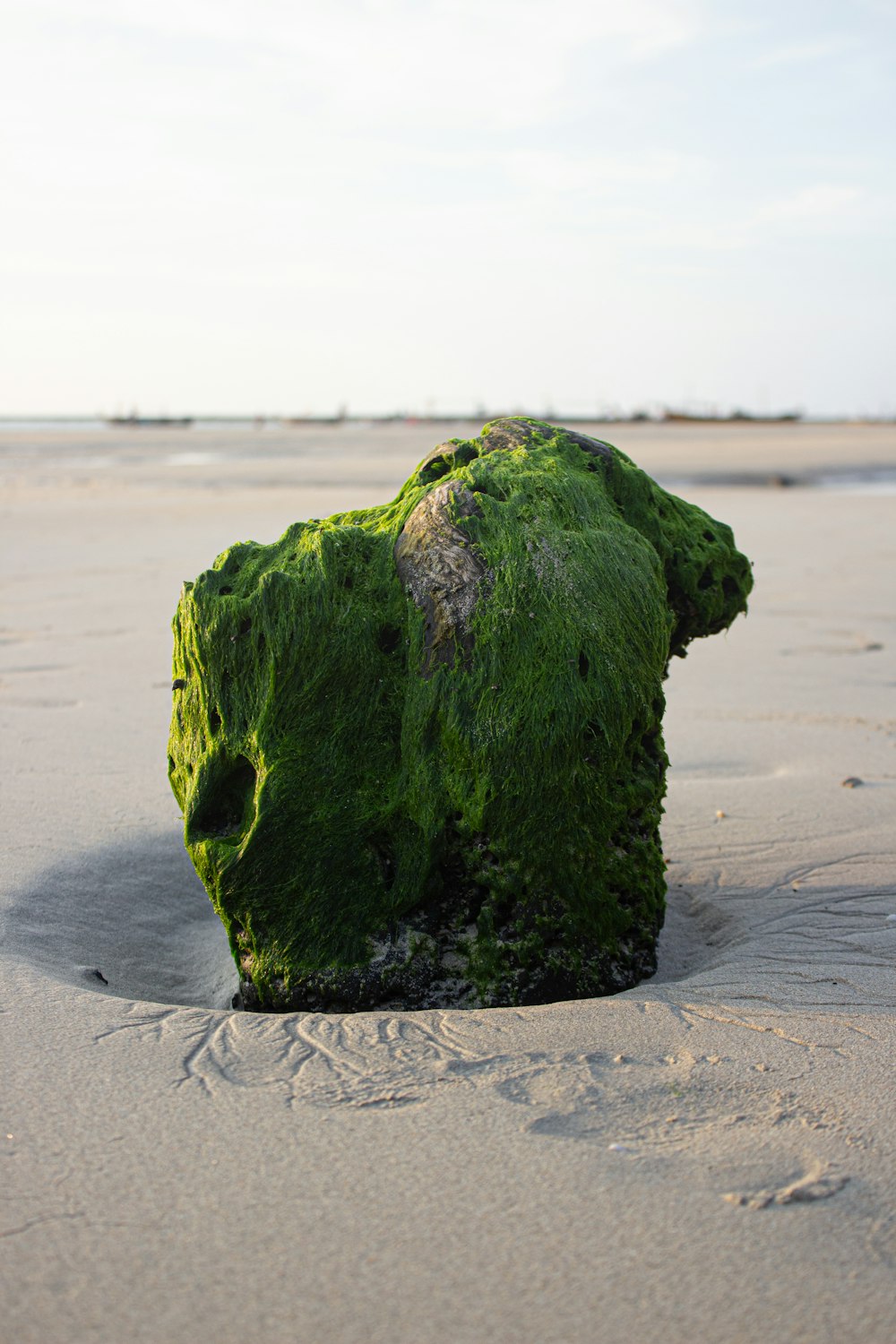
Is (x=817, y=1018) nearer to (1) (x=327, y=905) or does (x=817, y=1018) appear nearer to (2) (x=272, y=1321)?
(1) (x=327, y=905)

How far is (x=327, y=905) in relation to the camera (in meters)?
2.92

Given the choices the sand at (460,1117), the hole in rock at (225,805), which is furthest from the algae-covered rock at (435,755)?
the sand at (460,1117)

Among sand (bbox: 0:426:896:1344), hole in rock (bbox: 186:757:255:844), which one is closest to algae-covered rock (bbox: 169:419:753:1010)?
hole in rock (bbox: 186:757:255:844)

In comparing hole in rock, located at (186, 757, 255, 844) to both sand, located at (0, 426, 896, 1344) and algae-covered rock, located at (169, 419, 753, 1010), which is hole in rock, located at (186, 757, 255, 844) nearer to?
algae-covered rock, located at (169, 419, 753, 1010)

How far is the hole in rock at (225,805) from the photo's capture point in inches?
120

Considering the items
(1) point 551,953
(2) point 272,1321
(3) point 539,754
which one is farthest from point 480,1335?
(3) point 539,754

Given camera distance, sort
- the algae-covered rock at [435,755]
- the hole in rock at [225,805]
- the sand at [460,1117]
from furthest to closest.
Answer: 1. the hole in rock at [225,805]
2. the algae-covered rock at [435,755]
3. the sand at [460,1117]

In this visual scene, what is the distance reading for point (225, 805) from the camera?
3111 millimetres

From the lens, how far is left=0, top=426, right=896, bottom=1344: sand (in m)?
1.77

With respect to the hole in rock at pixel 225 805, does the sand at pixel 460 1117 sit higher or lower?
lower

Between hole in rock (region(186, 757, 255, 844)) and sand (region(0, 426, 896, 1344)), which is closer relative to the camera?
sand (region(0, 426, 896, 1344))

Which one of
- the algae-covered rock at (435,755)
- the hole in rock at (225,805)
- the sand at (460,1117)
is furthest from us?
the hole in rock at (225,805)

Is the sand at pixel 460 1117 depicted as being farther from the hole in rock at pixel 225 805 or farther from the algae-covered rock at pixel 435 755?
the hole in rock at pixel 225 805

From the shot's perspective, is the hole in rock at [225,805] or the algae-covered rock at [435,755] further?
the hole in rock at [225,805]
